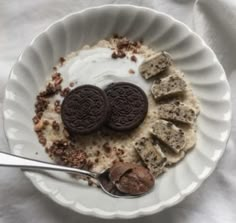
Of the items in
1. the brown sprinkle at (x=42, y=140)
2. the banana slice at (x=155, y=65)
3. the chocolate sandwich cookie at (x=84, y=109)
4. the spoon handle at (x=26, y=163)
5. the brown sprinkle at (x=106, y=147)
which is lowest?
the brown sprinkle at (x=42, y=140)

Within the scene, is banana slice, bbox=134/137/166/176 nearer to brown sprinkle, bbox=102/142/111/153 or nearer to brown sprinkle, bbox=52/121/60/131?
brown sprinkle, bbox=102/142/111/153

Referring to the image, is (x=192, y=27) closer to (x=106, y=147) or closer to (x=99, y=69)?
(x=99, y=69)

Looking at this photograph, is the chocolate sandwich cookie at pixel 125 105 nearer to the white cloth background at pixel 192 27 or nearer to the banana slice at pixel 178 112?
the banana slice at pixel 178 112

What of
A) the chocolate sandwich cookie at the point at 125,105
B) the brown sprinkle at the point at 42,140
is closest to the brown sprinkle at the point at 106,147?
the chocolate sandwich cookie at the point at 125,105

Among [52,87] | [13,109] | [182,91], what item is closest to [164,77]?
[182,91]

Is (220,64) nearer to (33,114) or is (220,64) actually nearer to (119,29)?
(119,29)

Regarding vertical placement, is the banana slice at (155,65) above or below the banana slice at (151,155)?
above
